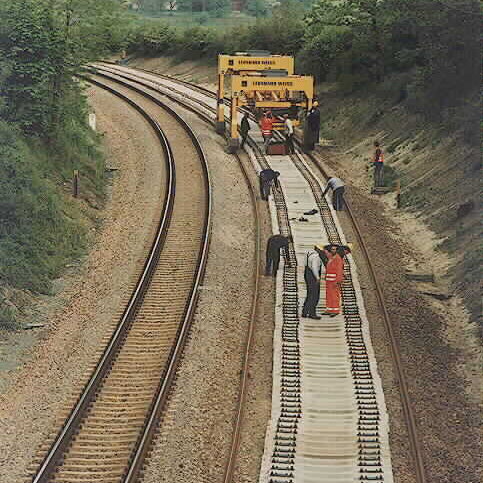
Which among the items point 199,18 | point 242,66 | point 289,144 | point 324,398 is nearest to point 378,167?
point 289,144

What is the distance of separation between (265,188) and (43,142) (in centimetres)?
664

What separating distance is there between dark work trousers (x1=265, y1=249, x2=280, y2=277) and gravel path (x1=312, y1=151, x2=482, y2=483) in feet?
6.40

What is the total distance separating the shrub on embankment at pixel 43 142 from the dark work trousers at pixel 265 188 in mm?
4872

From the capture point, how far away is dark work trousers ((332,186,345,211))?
24688 millimetres

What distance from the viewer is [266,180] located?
25.6 m

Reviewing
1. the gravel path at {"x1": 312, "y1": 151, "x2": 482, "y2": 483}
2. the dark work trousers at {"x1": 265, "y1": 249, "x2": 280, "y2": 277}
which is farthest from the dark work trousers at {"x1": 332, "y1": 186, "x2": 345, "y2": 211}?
the dark work trousers at {"x1": 265, "y1": 249, "x2": 280, "y2": 277}

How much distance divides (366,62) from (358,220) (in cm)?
1714

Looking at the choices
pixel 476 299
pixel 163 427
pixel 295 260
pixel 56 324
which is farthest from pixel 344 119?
pixel 163 427

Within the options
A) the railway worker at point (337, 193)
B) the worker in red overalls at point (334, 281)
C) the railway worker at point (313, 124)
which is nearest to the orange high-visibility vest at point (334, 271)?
the worker in red overalls at point (334, 281)

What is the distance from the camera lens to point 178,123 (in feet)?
121

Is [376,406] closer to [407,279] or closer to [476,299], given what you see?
[476,299]

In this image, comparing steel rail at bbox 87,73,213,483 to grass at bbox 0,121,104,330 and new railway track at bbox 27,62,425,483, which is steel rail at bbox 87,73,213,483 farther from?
grass at bbox 0,121,104,330

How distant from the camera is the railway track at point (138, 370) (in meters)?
12.1

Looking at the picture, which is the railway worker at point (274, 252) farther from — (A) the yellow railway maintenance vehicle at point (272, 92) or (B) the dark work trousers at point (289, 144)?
(A) the yellow railway maintenance vehicle at point (272, 92)
